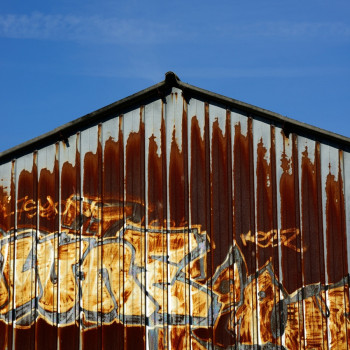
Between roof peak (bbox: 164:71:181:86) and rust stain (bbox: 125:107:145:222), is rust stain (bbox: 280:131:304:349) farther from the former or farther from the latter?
rust stain (bbox: 125:107:145:222)

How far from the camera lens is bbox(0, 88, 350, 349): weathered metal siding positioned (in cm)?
1029

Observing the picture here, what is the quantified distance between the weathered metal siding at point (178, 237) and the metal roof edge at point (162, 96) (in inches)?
5.4

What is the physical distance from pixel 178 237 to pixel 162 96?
8.53ft

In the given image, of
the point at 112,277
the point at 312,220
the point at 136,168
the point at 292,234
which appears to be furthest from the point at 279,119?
the point at 112,277

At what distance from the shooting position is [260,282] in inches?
408

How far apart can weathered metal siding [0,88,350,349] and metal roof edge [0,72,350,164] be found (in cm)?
14

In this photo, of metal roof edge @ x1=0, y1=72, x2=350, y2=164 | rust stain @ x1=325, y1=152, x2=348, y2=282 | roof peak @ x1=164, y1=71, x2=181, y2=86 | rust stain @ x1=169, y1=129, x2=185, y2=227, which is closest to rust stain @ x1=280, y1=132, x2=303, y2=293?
metal roof edge @ x1=0, y1=72, x2=350, y2=164

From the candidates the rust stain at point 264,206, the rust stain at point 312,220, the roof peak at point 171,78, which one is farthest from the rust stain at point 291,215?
the roof peak at point 171,78

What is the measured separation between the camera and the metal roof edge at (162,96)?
10.5 m

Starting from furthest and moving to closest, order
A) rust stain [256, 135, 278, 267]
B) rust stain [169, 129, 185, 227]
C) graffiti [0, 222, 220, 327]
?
rust stain [169, 129, 185, 227] < graffiti [0, 222, 220, 327] < rust stain [256, 135, 278, 267]

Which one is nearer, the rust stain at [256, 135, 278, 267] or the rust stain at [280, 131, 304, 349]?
the rust stain at [280, 131, 304, 349]

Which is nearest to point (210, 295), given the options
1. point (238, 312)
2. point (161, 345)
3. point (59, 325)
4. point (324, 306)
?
point (238, 312)

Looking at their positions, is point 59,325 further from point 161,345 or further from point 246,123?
point 246,123

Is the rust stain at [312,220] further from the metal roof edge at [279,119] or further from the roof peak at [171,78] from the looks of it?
the roof peak at [171,78]
